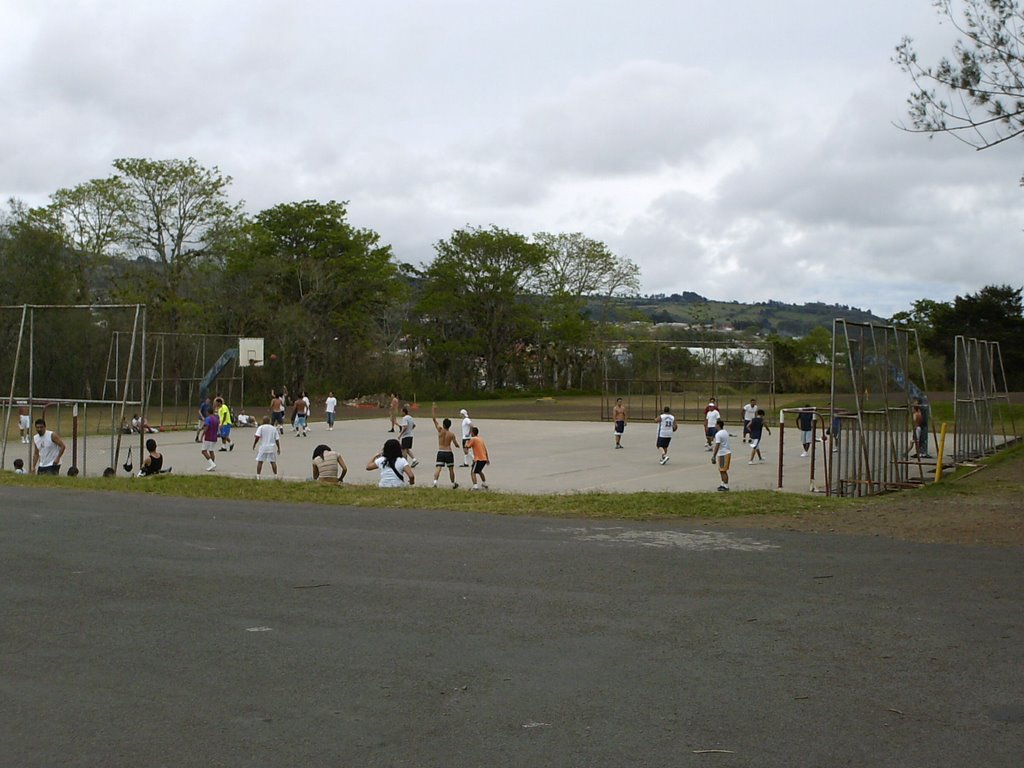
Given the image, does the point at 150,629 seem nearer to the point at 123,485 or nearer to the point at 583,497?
the point at 583,497

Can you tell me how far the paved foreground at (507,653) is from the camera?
515cm

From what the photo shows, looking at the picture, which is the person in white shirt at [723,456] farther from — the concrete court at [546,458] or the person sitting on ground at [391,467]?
the person sitting on ground at [391,467]

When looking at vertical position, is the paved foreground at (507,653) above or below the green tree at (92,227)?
below

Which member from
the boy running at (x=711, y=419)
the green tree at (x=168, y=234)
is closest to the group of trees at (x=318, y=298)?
the green tree at (x=168, y=234)

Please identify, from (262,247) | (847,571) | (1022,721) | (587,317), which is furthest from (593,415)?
(1022,721)

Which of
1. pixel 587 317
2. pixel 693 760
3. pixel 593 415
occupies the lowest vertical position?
pixel 693 760

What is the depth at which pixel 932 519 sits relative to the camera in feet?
44.8

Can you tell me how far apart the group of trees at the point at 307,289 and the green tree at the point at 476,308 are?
11 cm

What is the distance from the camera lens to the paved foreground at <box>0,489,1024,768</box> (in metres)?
5.15

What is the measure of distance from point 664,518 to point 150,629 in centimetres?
825

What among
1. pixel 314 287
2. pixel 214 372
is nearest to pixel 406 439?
pixel 214 372

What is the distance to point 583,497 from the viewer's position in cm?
1655

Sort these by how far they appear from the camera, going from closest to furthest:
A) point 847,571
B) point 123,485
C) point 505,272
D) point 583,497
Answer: point 847,571 → point 583,497 → point 123,485 → point 505,272

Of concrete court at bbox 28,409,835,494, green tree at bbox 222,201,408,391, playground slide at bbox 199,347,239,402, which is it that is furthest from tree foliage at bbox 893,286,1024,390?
playground slide at bbox 199,347,239,402
